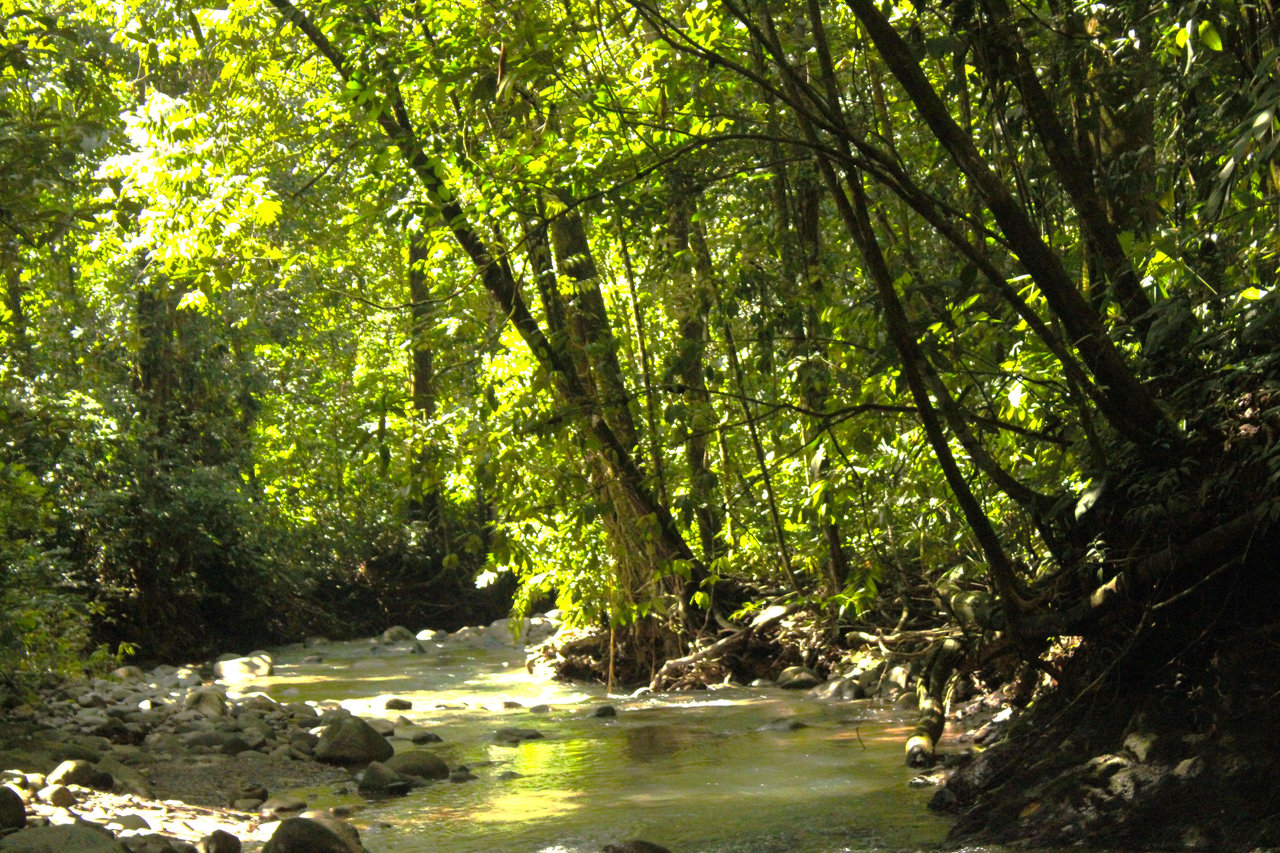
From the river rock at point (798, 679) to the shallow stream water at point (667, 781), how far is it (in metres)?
0.20

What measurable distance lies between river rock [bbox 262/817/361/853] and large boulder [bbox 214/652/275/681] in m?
8.29

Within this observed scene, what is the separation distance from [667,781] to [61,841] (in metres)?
3.04

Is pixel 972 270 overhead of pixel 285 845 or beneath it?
overhead

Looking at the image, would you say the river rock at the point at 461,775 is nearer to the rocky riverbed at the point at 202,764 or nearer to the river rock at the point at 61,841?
the rocky riverbed at the point at 202,764

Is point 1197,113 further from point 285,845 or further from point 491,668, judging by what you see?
point 491,668

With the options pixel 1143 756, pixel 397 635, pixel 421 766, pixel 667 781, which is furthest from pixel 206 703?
pixel 397 635

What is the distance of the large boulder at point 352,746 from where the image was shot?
23.2 feet

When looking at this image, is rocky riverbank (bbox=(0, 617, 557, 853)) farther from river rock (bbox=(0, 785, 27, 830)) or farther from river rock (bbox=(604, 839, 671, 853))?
river rock (bbox=(604, 839, 671, 853))

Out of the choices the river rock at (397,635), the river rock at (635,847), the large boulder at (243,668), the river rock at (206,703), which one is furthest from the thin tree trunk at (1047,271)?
the river rock at (397,635)

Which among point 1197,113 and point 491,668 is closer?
point 1197,113

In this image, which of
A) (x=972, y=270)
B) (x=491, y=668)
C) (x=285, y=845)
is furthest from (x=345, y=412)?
(x=972, y=270)

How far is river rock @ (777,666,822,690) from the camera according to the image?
9195mm

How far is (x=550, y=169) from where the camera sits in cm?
622

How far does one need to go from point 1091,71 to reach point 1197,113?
1052 millimetres
